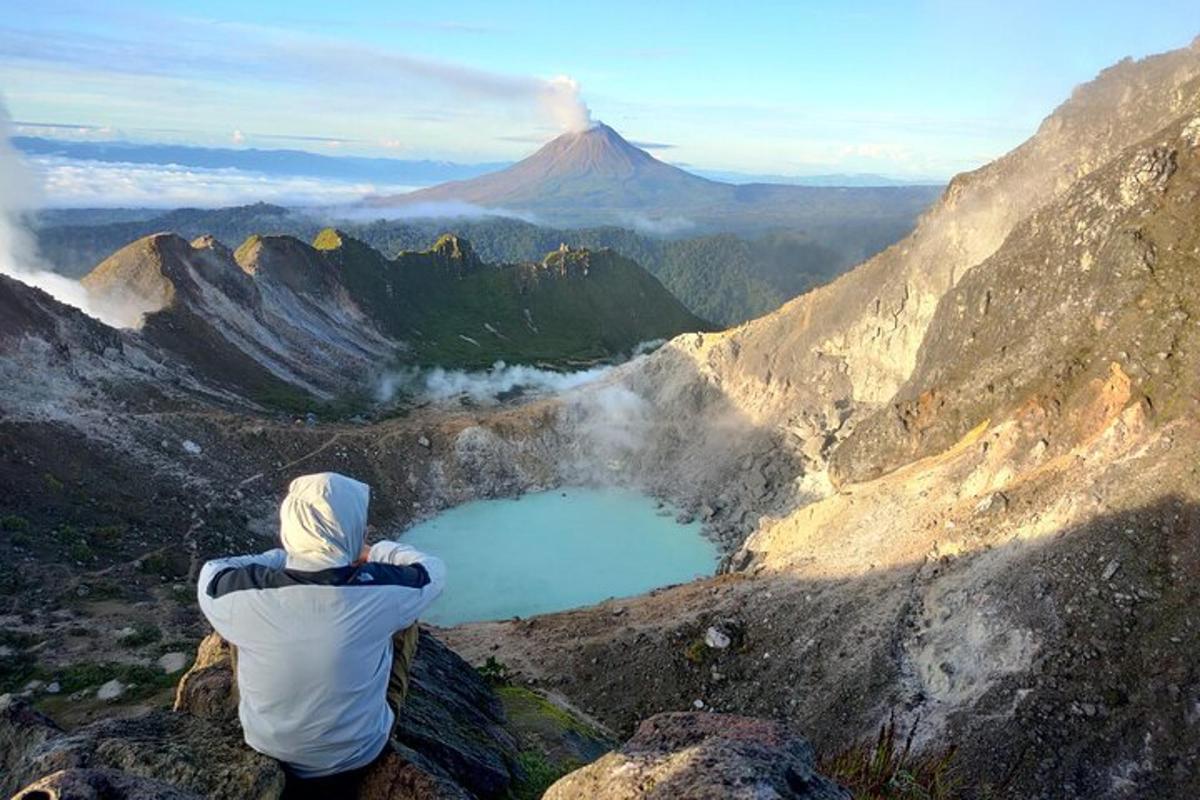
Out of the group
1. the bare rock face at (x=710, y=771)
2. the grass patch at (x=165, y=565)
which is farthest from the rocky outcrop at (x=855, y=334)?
the bare rock face at (x=710, y=771)

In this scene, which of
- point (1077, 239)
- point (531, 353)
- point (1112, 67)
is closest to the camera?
point (1077, 239)

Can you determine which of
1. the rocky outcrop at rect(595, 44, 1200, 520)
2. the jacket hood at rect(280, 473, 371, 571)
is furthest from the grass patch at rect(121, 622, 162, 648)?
the rocky outcrop at rect(595, 44, 1200, 520)

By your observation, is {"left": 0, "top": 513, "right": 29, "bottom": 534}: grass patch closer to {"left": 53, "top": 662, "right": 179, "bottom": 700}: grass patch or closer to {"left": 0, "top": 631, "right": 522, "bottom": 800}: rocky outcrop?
{"left": 53, "top": 662, "right": 179, "bottom": 700}: grass patch

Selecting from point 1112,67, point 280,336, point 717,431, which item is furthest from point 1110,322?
point 280,336

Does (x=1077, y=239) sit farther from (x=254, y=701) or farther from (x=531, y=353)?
(x=531, y=353)

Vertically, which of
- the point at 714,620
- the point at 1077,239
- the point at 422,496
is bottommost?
the point at 422,496

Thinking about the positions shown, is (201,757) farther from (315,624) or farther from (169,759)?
(315,624)

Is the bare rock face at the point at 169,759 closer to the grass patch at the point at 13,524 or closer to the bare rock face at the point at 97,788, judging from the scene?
the bare rock face at the point at 97,788

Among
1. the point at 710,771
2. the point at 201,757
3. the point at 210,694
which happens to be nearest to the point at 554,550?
the point at 210,694
